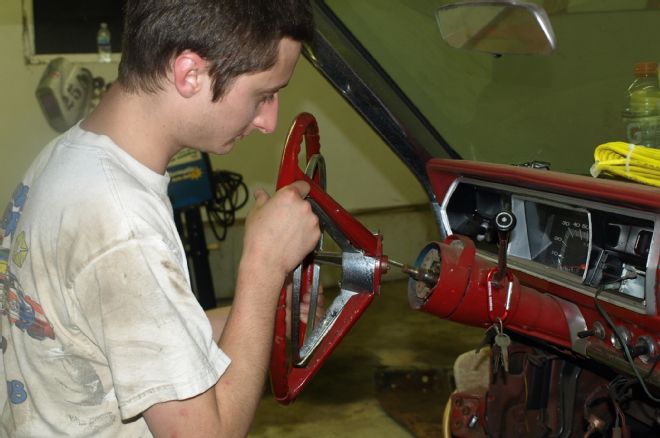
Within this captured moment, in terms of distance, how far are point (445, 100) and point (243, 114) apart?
1.12m

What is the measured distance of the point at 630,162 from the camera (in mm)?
1655

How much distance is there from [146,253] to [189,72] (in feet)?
0.98

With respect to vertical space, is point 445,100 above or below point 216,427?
above

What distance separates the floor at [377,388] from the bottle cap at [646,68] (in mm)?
2115

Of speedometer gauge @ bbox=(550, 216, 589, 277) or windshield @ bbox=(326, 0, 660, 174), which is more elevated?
windshield @ bbox=(326, 0, 660, 174)

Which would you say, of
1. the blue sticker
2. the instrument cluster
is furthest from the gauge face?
the blue sticker

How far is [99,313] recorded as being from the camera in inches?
47.6

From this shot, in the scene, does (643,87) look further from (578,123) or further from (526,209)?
(526,209)

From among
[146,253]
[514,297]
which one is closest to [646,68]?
[514,297]

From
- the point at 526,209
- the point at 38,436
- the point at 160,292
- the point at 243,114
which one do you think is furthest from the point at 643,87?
the point at 38,436

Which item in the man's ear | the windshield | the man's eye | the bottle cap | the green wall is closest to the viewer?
the man's ear

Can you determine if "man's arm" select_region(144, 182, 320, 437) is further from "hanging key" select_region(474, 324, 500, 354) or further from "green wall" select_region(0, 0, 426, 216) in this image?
"green wall" select_region(0, 0, 426, 216)

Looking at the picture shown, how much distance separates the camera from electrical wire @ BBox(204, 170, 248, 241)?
5324mm

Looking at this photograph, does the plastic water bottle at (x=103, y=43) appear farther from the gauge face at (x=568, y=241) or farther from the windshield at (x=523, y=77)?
the gauge face at (x=568, y=241)
